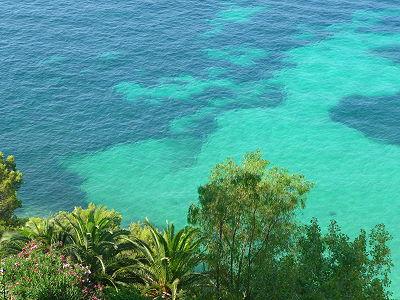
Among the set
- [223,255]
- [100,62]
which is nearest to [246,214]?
[223,255]

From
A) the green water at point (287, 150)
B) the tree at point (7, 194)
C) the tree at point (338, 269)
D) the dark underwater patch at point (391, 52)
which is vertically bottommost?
the tree at point (338, 269)

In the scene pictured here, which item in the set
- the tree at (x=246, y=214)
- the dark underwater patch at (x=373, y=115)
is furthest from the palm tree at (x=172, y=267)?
the dark underwater patch at (x=373, y=115)

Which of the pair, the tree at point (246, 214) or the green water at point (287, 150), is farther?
the green water at point (287, 150)

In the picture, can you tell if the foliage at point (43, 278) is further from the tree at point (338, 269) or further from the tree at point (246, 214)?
the tree at point (338, 269)

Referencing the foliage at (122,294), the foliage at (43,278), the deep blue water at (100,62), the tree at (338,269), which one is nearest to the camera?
the foliage at (43,278)

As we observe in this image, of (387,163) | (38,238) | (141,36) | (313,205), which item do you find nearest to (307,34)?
(141,36)

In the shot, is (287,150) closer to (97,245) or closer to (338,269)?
(97,245)

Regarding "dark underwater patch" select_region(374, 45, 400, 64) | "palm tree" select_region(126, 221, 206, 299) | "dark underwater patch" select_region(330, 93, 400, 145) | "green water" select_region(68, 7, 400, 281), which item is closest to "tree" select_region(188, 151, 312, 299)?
"palm tree" select_region(126, 221, 206, 299)
